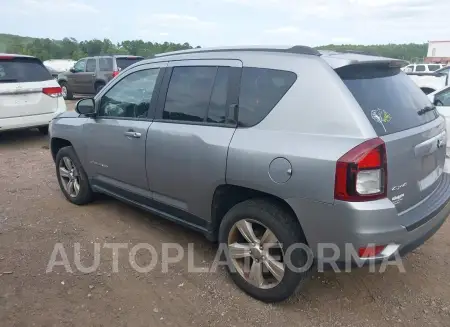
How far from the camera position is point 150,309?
279 cm

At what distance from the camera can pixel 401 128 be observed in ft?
8.34

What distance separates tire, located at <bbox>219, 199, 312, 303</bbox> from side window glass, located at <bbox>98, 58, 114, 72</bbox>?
13209 mm

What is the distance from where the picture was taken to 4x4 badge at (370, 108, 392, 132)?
7.94 ft

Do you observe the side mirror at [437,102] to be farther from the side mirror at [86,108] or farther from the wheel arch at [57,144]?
the wheel arch at [57,144]

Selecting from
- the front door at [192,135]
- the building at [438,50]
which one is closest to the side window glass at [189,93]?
the front door at [192,135]

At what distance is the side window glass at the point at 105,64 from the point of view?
14.8 m

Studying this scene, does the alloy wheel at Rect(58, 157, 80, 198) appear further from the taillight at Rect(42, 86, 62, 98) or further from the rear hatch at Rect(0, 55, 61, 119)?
the taillight at Rect(42, 86, 62, 98)

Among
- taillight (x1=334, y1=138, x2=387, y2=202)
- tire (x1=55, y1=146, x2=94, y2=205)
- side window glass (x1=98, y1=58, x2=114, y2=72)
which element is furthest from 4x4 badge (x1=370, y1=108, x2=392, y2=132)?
side window glass (x1=98, y1=58, x2=114, y2=72)

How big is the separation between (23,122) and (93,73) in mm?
8390

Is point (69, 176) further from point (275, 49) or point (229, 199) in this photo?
point (275, 49)

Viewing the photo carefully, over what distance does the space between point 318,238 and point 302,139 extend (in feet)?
2.04

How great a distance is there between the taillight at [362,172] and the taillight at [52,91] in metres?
6.97

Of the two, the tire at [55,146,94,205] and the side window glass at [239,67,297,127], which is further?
the tire at [55,146,94,205]

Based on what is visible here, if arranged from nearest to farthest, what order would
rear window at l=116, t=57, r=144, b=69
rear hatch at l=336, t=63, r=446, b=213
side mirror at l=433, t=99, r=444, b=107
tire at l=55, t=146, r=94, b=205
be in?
rear hatch at l=336, t=63, r=446, b=213 < tire at l=55, t=146, r=94, b=205 < side mirror at l=433, t=99, r=444, b=107 < rear window at l=116, t=57, r=144, b=69
